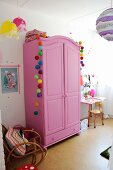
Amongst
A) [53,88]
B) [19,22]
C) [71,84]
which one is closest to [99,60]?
[71,84]

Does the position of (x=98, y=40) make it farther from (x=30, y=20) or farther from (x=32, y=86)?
(x=32, y=86)

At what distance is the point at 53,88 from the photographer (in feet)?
8.96

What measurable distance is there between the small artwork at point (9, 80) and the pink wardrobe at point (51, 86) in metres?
0.19

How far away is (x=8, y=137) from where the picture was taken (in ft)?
7.27

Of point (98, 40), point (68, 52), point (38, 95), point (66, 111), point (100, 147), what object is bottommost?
point (100, 147)

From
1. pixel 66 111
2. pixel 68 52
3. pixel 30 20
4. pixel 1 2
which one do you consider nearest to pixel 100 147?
pixel 66 111

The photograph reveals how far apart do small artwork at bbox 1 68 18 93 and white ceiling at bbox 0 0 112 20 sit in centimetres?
116

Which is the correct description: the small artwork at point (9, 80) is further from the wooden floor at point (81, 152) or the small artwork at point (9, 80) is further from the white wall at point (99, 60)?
the white wall at point (99, 60)

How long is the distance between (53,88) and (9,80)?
0.81 metres

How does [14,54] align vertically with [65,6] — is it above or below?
below

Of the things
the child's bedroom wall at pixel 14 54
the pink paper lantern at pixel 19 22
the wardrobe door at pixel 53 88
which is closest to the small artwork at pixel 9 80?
the child's bedroom wall at pixel 14 54

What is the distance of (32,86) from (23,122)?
0.79 metres

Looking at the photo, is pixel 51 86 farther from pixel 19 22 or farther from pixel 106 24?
pixel 106 24

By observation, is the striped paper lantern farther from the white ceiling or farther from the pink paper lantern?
the white ceiling
